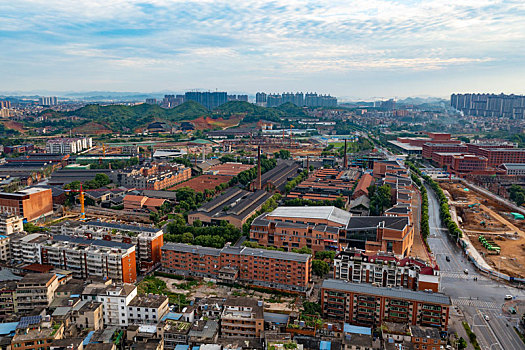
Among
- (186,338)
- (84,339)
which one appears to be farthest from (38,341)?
(186,338)

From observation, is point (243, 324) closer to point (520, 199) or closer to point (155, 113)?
point (520, 199)

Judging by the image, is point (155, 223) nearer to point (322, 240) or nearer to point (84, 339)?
point (322, 240)

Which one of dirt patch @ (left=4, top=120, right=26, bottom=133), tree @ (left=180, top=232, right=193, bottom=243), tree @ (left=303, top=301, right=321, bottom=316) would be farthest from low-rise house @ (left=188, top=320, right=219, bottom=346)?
dirt patch @ (left=4, top=120, right=26, bottom=133)

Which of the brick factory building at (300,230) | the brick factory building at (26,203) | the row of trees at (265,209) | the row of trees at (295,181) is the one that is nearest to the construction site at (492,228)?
the brick factory building at (300,230)

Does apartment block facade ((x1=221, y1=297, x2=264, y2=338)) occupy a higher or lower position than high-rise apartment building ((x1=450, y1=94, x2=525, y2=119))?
lower

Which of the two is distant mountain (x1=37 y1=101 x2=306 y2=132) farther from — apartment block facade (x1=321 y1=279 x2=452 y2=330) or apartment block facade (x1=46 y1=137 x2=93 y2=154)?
apartment block facade (x1=321 y1=279 x2=452 y2=330)

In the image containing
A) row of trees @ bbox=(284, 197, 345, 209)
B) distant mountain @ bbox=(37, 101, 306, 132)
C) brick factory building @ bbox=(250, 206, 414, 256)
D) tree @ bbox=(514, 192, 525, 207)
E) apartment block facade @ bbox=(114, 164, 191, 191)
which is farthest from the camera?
distant mountain @ bbox=(37, 101, 306, 132)
